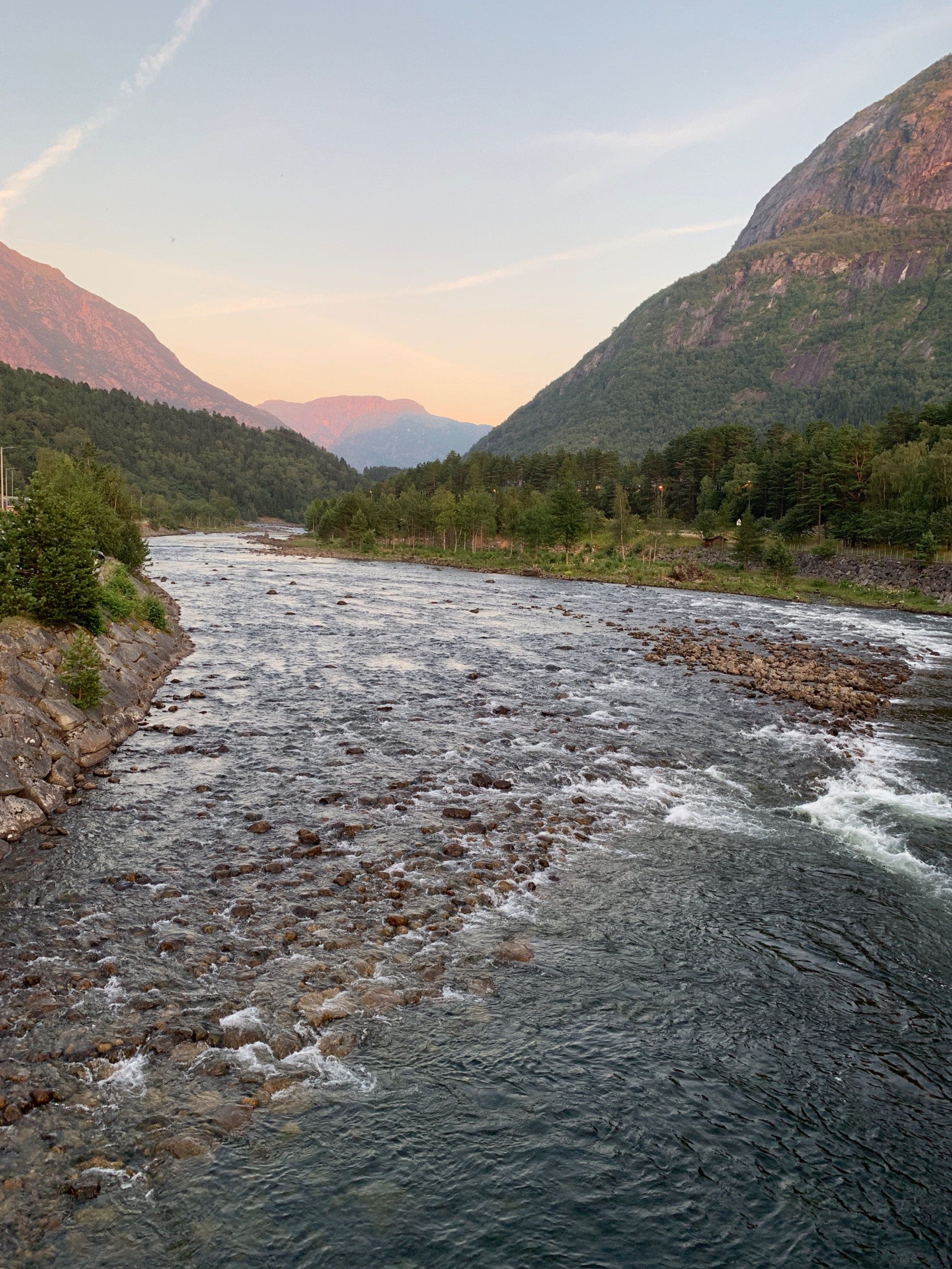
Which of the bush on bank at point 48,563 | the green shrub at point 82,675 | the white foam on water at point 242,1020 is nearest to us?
the white foam on water at point 242,1020

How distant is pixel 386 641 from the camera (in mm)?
48812

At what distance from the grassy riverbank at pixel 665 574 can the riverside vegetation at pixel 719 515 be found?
435 mm

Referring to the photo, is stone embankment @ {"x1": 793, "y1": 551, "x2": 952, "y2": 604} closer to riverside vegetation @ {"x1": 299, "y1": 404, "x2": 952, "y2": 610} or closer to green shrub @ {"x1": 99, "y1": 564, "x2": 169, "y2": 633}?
riverside vegetation @ {"x1": 299, "y1": 404, "x2": 952, "y2": 610}

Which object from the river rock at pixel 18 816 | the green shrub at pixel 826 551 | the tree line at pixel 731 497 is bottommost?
the river rock at pixel 18 816

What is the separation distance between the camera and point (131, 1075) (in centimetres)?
996

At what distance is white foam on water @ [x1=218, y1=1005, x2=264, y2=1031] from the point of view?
432 inches

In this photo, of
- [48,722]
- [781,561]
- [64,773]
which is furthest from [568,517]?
[64,773]

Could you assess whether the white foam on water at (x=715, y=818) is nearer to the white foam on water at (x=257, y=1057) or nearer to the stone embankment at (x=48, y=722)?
the white foam on water at (x=257, y=1057)

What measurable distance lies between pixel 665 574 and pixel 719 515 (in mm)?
42915

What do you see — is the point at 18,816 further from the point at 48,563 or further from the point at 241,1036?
the point at 48,563

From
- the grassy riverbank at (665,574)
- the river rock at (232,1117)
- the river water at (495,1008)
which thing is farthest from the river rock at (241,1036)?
the grassy riverbank at (665,574)

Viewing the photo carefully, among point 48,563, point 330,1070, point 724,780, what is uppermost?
point 48,563

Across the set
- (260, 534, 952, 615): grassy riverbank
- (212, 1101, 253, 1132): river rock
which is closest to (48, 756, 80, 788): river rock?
(212, 1101, 253, 1132): river rock

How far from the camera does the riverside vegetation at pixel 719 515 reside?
9838cm
